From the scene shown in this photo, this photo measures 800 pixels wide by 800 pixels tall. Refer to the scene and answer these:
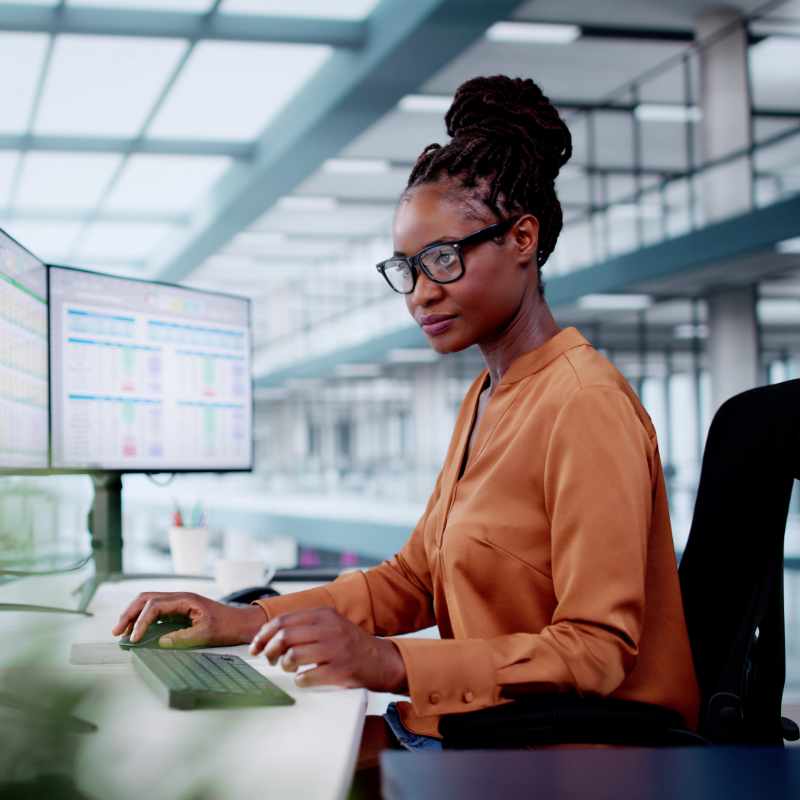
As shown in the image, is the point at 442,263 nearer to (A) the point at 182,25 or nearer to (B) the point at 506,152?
(B) the point at 506,152

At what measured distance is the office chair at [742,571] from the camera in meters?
1.27

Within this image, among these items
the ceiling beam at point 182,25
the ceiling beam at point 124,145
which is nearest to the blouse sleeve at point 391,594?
the ceiling beam at point 182,25

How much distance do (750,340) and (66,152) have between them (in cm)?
641

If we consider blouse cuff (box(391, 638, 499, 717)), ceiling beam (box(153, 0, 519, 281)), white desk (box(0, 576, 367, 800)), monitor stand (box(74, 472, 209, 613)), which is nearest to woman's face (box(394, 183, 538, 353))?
blouse cuff (box(391, 638, 499, 717))

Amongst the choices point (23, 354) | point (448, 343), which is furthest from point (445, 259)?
point (23, 354)

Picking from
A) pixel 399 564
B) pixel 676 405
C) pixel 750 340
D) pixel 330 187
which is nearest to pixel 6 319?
pixel 399 564

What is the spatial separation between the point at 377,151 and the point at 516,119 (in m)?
9.19

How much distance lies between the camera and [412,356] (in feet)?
51.7

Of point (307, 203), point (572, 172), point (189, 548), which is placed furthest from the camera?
point (307, 203)

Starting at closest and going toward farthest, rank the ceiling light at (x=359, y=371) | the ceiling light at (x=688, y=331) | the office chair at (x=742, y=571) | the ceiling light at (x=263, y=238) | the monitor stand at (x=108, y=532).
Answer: the office chair at (x=742, y=571) → the monitor stand at (x=108, y=532) → the ceiling light at (x=263, y=238) → the ceiling light at (x=688, y=331) → the ceiling light at (x=359, y=371)

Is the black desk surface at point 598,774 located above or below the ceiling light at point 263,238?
below

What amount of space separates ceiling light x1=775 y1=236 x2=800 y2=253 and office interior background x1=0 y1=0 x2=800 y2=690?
0.15ft

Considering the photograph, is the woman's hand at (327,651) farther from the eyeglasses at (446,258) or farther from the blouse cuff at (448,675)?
the eyeglasses at (446,258)

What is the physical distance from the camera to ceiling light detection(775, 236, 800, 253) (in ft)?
22.2
